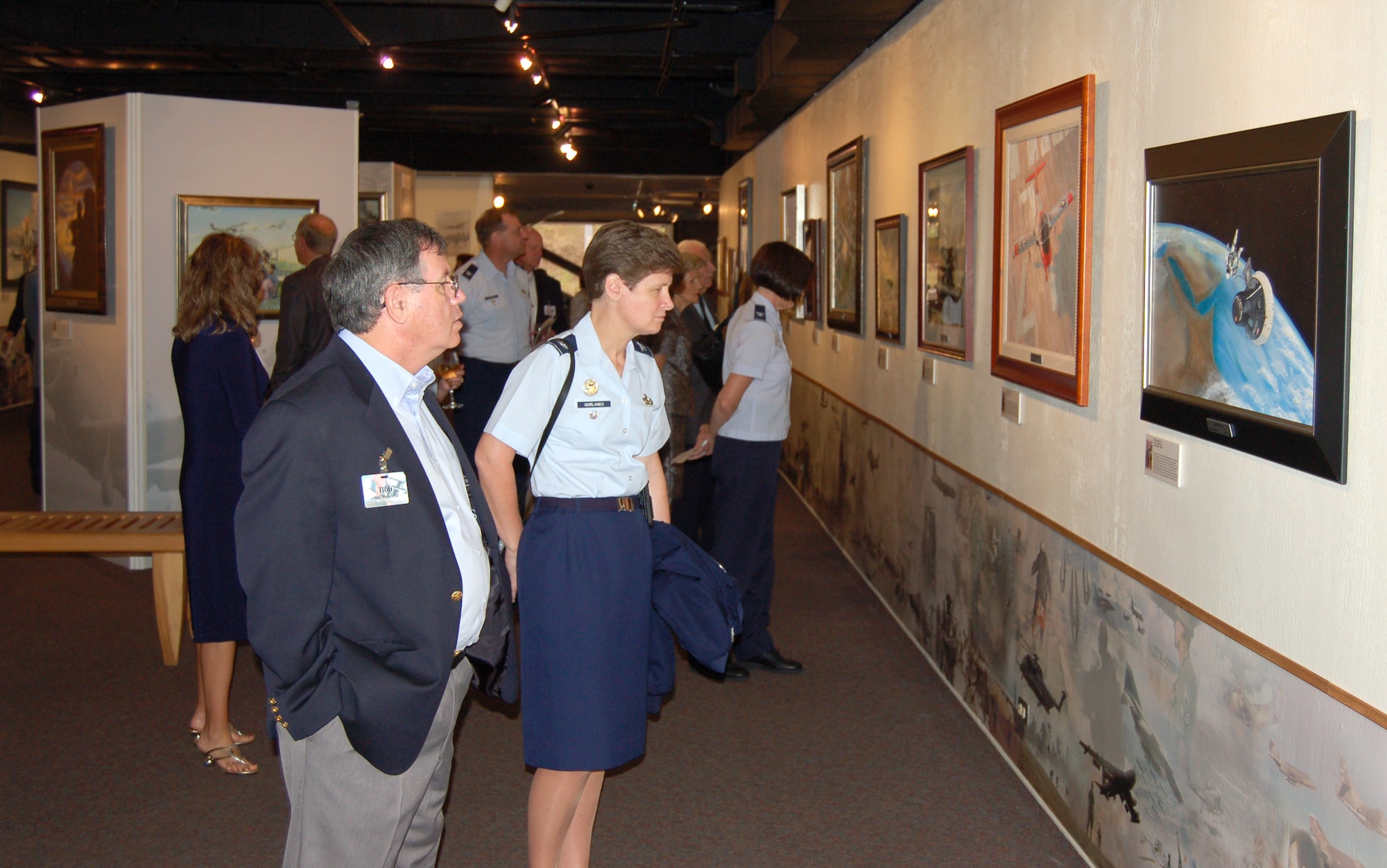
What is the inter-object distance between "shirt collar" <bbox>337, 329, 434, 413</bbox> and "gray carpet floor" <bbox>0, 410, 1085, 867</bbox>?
180 centimetres

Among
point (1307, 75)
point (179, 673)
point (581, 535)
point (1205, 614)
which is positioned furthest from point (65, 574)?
point (1307, 75)

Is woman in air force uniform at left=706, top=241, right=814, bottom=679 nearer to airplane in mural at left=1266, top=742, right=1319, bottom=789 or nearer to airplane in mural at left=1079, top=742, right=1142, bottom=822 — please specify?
airplane in mural at left=1079, top=742, right=1142, bottom=822

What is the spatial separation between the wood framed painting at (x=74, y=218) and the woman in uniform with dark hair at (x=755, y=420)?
392cm

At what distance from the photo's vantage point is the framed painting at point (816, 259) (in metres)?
8.09

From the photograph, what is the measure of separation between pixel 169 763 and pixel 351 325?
2632 mm

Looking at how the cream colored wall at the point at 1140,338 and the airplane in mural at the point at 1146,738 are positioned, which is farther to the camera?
the airplane in mural at the point at 1146,738

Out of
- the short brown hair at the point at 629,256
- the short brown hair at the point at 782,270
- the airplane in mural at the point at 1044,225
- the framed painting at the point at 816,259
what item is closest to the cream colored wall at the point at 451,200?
the framed painting at the point at 816,259

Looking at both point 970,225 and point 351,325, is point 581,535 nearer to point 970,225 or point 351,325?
point 351,325

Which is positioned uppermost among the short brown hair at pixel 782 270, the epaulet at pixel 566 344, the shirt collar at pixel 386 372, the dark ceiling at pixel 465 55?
the dark ceiling at pixel 465 55

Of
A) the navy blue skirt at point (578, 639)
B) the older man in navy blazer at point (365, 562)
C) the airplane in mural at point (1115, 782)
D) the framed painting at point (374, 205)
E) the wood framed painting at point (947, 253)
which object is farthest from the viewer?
the framed painting at point (374, 205)

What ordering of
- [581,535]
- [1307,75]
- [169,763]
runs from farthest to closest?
[169,763] < [581,535] < [1307,75]

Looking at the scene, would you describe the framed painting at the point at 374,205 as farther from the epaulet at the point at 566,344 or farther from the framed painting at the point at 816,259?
the epaulet at the point at 566,344

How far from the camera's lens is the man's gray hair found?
6.77 feet

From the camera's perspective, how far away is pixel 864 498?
21.6ft
